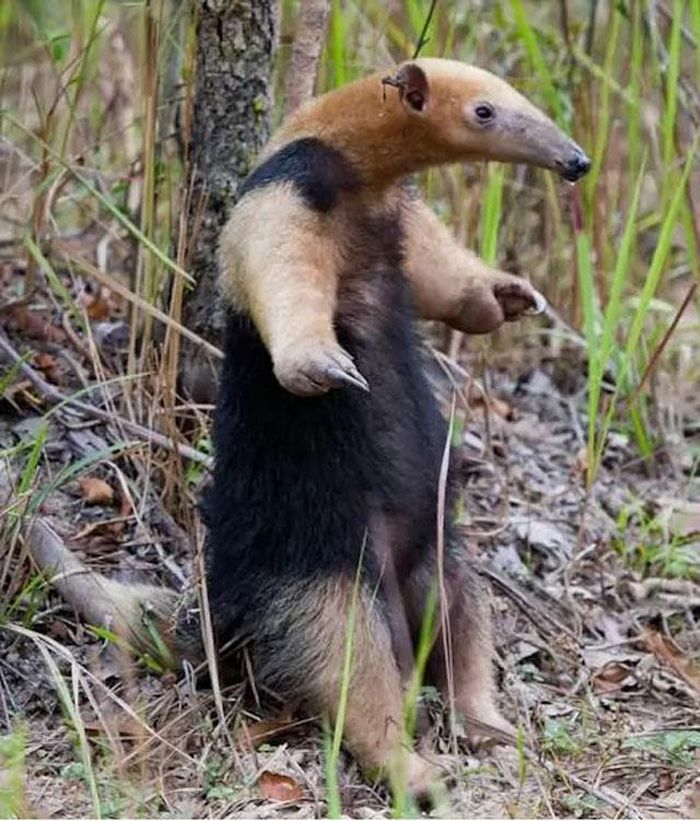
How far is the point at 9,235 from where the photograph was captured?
5.93m

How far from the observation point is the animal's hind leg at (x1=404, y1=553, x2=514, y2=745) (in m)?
3.92

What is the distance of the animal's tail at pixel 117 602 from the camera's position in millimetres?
4039

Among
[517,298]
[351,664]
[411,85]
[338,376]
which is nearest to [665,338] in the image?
[517,298]

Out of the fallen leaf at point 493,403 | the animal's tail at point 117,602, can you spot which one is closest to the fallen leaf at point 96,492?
the animal's tail at point 117,602

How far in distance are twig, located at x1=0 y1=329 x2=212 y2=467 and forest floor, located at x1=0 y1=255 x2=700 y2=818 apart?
0.02 meters

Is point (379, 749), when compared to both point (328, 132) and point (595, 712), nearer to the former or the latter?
point (595, 712)

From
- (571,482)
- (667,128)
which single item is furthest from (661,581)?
(667,128)

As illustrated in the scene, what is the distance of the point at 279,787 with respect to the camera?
361 cm

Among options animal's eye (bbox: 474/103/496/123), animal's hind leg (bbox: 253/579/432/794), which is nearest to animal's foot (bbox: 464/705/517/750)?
animal's hind leg (bbox: 253/579/432/794)

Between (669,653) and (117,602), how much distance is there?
1440mm

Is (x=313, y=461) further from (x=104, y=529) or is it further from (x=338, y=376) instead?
(x=104, y=529)

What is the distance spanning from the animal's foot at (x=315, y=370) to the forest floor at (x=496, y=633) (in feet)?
2.66

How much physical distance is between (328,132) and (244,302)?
0.41 metres

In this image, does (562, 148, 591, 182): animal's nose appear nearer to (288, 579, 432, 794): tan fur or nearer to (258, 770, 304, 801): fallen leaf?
(288, 579, 432, 794): tan fur
